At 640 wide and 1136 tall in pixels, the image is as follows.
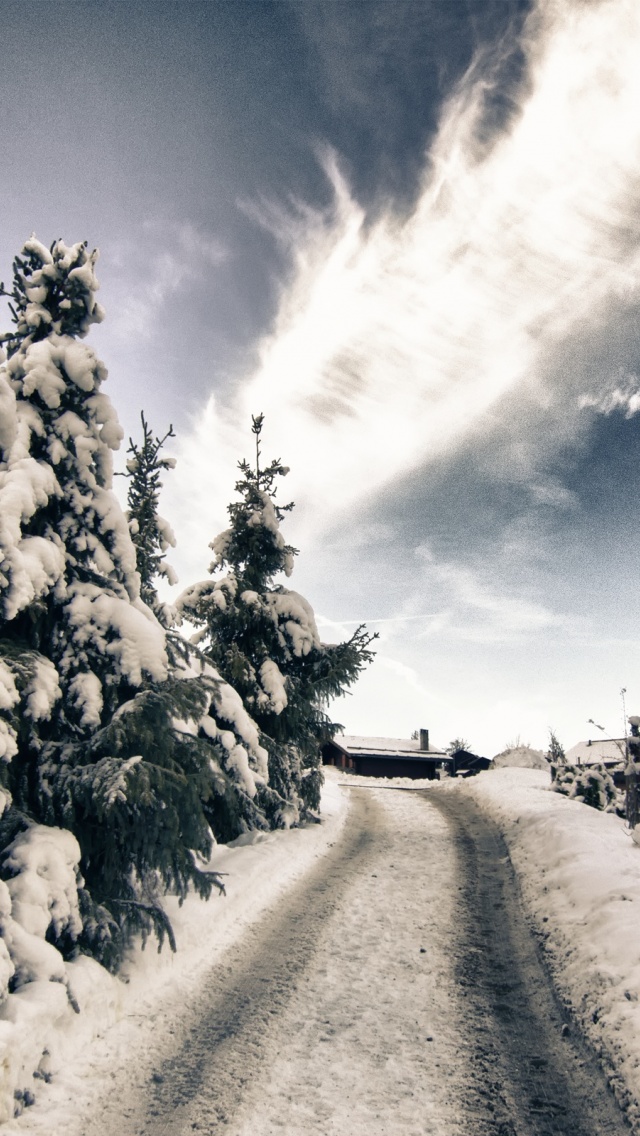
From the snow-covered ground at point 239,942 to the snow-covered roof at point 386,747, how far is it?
41731 mm

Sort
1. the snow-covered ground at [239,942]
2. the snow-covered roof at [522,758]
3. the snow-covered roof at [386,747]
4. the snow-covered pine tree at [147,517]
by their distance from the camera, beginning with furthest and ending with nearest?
the snow-covered roof at [386,747] < the snow-covered roof at [522,758] < the snow-covered pine tree at [147,517] < the snow-covered ground at [239,942]

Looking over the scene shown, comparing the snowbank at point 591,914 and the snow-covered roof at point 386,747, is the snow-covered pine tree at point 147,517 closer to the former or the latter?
the snowbank at point 591,914

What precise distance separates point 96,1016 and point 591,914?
21.4ft

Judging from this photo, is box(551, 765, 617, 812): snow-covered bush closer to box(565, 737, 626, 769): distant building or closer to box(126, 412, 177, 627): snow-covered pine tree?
box(126, 412, 177, 627): snow-covered pine tree

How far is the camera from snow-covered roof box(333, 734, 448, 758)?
2114 inches

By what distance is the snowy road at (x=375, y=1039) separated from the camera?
4.73 metres

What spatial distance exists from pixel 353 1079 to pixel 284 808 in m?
9.48

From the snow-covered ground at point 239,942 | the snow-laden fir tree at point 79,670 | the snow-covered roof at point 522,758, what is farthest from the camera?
the snow-covered roof at point 522,758

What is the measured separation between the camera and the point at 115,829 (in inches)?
257

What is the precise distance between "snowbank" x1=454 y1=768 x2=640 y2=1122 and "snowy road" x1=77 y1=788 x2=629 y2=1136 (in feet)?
0.91

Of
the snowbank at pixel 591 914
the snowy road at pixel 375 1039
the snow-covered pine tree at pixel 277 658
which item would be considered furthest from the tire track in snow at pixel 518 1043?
the snow-covered pine tree at pixel 277 658

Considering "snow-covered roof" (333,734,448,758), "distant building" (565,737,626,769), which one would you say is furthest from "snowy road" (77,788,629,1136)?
"distant building" (565,737,626,769)

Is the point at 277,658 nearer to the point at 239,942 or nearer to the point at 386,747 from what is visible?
the point at 239,942

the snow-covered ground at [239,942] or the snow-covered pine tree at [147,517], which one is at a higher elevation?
the snow-covered pine tree at [147,517]
